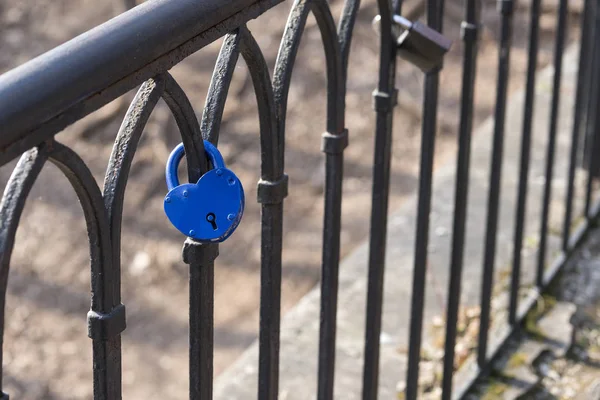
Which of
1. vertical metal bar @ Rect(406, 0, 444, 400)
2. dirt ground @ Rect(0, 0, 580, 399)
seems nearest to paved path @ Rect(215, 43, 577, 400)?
vertical metal bar @ Rect(406, 0, 444, 400)

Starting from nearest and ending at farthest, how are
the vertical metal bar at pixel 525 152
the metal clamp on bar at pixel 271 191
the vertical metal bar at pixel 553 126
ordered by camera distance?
the metal clamp on bar at pixel 271 191 < the vertical metal bar at pixel 525 152 < the vertical metal bar at pixel 553 126

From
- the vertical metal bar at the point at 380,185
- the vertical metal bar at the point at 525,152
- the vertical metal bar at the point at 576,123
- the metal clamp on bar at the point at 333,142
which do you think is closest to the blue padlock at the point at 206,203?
the metal clamp on bar at the point at 333,142

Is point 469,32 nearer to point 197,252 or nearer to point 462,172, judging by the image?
point 462,172

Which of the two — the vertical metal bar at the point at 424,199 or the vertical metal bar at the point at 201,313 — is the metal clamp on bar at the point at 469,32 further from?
the vertical metal bar at the point at 201,313

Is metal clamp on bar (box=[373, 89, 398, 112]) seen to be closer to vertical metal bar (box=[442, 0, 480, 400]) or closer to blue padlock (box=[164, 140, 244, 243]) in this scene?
vertical metal bar (box=[442, 0, 480, 400])

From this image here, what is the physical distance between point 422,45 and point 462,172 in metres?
0.47

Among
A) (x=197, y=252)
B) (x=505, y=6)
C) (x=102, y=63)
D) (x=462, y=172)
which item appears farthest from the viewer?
(x=505, y=6)

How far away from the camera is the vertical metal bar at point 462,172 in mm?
1996

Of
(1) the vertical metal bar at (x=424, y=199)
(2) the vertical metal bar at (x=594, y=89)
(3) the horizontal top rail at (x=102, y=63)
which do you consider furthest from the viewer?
(2) the vertical metal bar at (x=594, y=89)

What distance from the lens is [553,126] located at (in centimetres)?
253

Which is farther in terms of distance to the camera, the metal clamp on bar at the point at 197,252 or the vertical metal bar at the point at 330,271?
the vertical metal bar at the point at 330,271

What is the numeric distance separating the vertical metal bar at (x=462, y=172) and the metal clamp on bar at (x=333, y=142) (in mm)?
526

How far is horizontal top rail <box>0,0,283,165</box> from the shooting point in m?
0.92

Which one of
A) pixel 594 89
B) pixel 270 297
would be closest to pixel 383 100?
pixel 270 297
